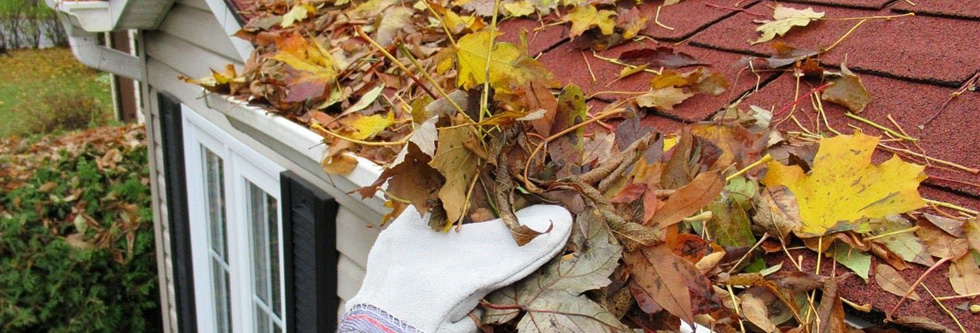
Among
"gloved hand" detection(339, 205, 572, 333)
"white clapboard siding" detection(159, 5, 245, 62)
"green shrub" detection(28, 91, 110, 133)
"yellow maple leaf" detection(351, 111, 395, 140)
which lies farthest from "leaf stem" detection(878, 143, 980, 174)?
"green shrub" detection(28, 91, 110, 133)

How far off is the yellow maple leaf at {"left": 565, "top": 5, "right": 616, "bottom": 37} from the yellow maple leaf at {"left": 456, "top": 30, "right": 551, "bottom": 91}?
67 centimetres

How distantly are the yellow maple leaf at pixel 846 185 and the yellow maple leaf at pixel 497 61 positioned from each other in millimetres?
415

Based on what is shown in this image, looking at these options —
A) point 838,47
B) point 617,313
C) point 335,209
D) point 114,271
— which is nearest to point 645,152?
point 617,313

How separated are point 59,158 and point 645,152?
6.55 metres

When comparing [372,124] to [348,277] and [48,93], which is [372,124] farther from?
[48,93]

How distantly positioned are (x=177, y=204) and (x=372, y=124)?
278 centimetres

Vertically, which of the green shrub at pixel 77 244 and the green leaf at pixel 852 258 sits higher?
the green leaf at pixel 852 258

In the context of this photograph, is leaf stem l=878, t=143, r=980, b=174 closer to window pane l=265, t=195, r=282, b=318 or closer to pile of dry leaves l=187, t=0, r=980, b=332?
pile of dry leaves l=187, t=0, r=980, b=332

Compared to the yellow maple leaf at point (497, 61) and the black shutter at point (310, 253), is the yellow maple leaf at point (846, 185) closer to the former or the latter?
the yellow maple leaf at point (497, 61)

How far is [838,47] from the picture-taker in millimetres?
1636

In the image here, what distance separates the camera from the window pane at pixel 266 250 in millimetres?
3088

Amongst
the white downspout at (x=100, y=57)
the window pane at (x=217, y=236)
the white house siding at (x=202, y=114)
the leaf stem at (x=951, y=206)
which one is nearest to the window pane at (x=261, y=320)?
the window pane at (x=217, y=236)

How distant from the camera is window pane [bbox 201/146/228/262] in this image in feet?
11.9

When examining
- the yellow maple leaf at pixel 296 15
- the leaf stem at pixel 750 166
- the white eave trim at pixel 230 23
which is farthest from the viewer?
the white eave trim at pixel 230 23
